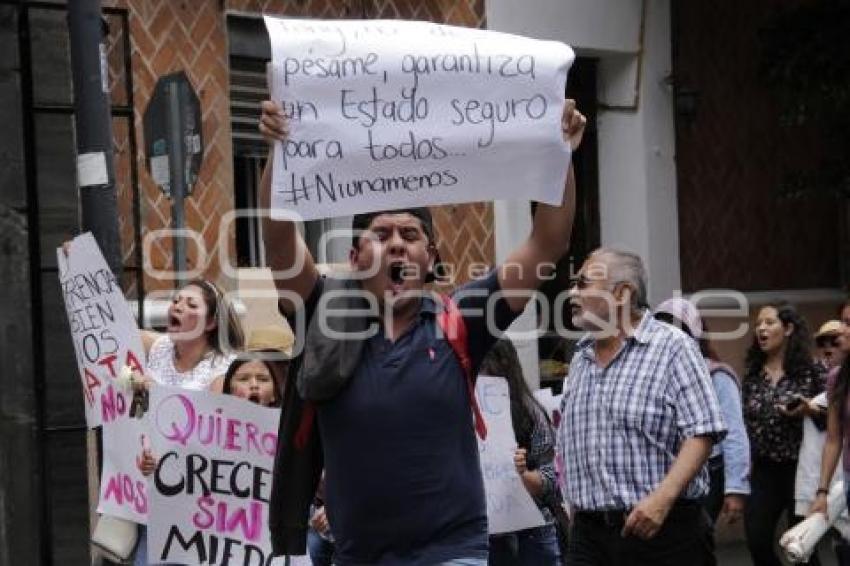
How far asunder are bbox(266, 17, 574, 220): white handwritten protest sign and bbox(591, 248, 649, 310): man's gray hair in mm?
1947

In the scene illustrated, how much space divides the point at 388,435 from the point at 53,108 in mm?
4622

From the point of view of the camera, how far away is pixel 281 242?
16.0ft

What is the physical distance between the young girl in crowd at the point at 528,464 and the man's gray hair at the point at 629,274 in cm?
84

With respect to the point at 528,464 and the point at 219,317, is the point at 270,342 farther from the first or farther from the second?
the point at 528,464

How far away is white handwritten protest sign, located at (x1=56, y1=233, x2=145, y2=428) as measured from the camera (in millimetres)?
7398

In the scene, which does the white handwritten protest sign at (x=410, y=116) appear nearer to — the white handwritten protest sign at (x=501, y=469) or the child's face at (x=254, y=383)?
the child's face at (x=254, y=383)

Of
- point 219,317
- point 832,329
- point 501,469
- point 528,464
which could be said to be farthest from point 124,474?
point 832,329

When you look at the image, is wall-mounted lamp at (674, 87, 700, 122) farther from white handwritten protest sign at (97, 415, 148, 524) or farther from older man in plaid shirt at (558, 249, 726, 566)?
white handwritten protest sign at (97, 415, 148, 524)

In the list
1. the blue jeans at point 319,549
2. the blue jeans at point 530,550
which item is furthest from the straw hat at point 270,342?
the blue jeans at point 530,550

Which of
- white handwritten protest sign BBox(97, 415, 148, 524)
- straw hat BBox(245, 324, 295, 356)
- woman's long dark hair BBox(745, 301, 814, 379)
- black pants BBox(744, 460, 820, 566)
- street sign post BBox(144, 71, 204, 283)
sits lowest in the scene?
black pants BBox(744, 460, 820, 566)

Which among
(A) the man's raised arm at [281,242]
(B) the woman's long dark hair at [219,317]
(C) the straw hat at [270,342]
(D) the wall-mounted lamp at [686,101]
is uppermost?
(D) the wall-mounted lamp at [686,101]

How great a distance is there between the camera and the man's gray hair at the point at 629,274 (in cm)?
704

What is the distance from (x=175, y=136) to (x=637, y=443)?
2613 mm

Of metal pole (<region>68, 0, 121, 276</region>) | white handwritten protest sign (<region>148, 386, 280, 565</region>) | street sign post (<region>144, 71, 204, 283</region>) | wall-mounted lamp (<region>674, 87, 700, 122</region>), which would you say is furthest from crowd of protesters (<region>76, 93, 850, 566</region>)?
wall-mounted lamp (<region>674, 87, 700, 122</region>)
